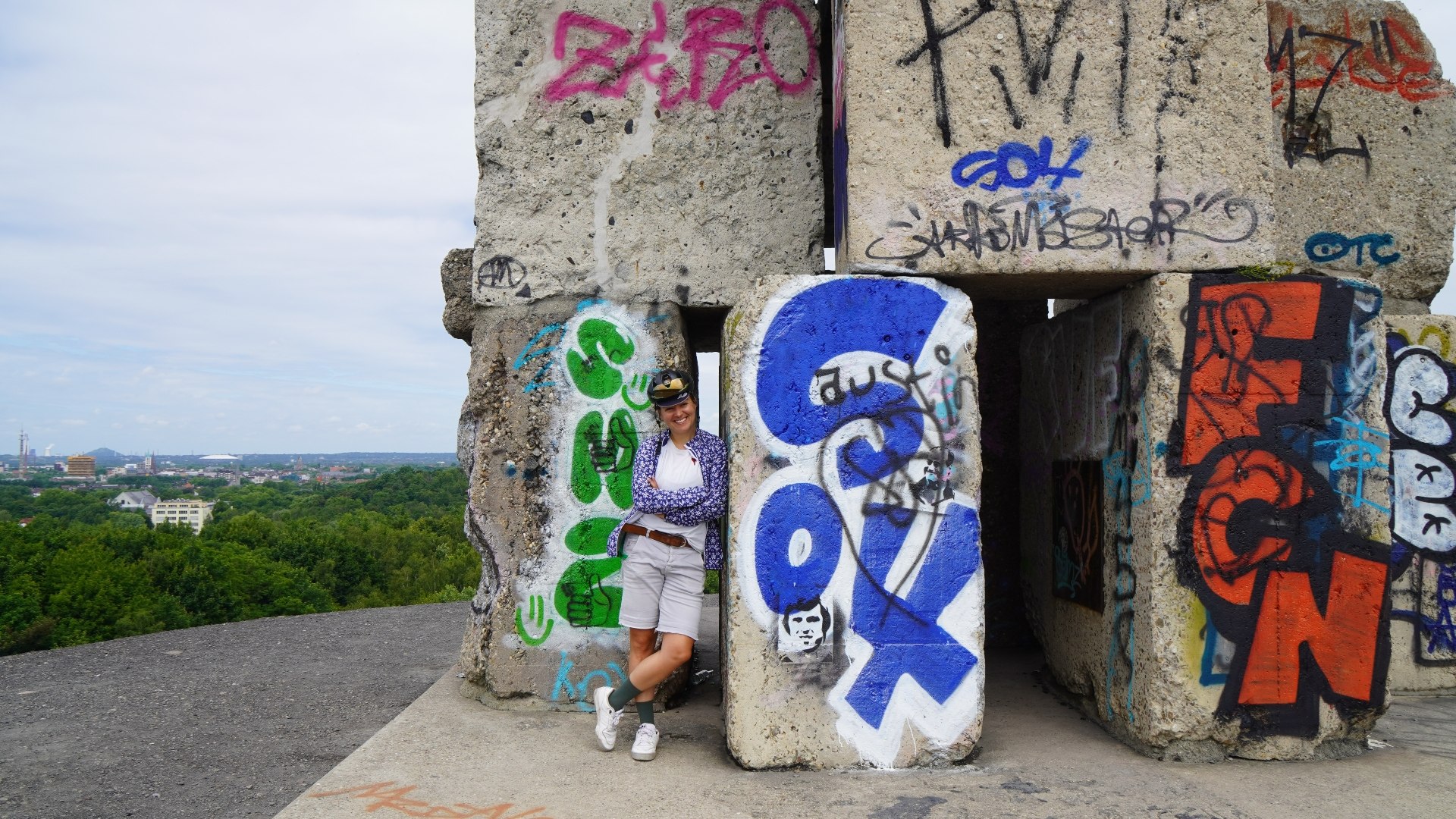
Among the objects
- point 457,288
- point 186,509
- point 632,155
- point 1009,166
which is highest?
point 632,155

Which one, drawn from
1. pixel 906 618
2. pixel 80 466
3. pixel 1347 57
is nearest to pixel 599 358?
pixel 906 618

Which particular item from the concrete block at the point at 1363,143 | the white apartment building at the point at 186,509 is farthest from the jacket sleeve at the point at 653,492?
the white apartment building at the point at 186,509

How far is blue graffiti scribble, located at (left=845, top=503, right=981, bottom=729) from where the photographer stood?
361 cm

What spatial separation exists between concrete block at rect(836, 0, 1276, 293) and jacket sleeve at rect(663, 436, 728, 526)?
97 centimetres

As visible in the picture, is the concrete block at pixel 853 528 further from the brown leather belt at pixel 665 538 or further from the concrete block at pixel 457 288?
the concrete block at pixel 457 288

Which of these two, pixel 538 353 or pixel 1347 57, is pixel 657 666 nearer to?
pixel 538 353

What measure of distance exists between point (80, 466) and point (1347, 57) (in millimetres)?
64970

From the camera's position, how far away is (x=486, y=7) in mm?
4656

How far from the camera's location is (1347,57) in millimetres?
5008

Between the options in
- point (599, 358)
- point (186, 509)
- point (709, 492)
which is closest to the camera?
point (709, 492)

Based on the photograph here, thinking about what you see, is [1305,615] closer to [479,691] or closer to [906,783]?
[906,783]

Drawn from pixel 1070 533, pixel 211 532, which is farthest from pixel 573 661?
pixel 211 532

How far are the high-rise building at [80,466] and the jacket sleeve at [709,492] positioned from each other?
57.2 metres

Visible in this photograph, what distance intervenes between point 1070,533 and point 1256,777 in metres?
1.39
